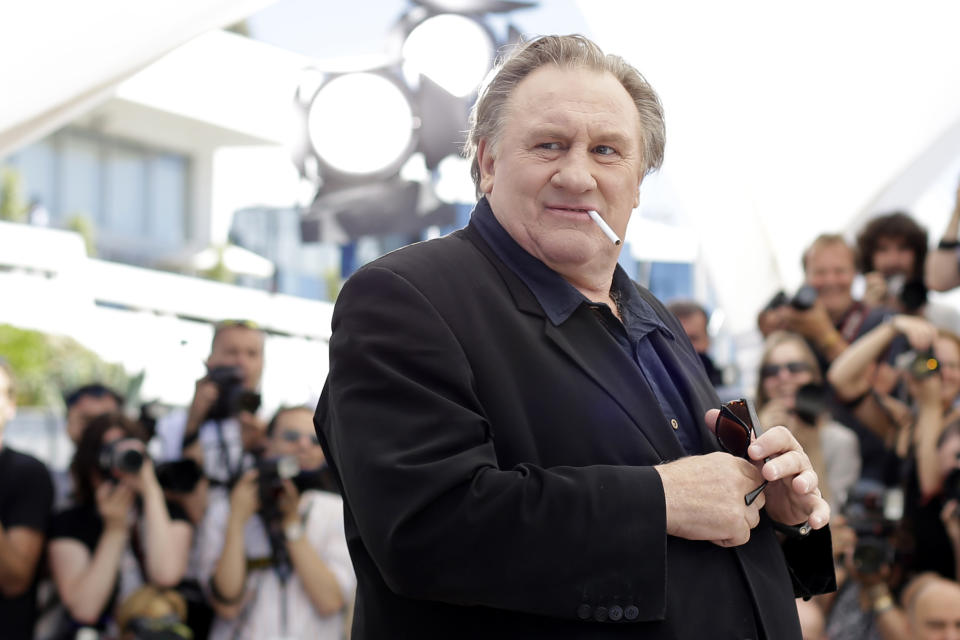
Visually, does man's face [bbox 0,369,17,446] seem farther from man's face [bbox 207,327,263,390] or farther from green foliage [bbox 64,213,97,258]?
green foliage [bbox 64,213,97,258]

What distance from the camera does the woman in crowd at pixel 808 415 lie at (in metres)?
3.57

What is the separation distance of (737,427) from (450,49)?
459 centimetres

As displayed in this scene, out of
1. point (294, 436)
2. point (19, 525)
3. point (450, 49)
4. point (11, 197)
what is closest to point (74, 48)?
point (294, 436)

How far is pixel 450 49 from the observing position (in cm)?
575

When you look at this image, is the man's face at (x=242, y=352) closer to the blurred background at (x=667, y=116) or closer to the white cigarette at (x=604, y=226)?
the blurred background at (x=667, y=116)

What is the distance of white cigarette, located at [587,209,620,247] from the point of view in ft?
5.03

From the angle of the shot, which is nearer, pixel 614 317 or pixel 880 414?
pixel 614 317

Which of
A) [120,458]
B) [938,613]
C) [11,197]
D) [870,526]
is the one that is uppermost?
[11,197]

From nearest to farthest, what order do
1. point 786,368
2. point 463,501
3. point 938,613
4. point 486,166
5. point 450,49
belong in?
point 463,501 < point 486,166 < point 938,613 < point 786,368 < point 450,49

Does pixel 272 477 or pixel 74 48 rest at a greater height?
pixel 74 48

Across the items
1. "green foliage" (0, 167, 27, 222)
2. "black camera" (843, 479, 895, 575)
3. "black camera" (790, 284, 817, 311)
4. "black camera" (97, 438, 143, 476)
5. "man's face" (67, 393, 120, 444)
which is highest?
"green foliage" (0, 167, 27, 222)

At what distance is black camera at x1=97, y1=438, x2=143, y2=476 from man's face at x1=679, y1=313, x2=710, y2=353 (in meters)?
1.90

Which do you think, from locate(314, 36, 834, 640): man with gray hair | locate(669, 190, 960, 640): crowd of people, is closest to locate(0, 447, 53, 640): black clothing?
locate(669, 190, 960, 640): crowd of people

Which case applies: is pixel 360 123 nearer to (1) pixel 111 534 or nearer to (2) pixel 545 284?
(1) pixel 111 534
